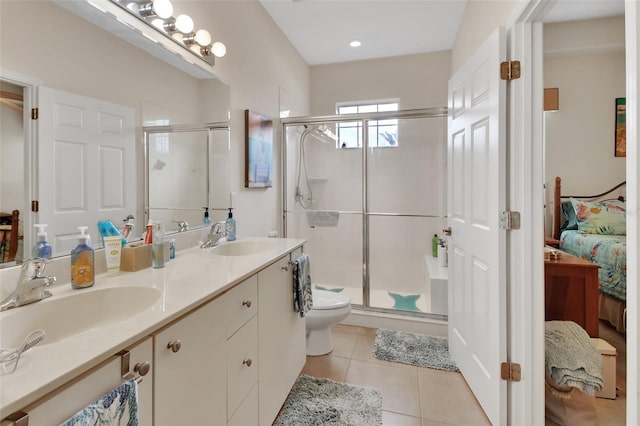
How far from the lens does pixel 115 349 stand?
0.65 meters

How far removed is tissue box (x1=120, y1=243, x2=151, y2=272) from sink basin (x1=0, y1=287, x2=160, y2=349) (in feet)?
0.78

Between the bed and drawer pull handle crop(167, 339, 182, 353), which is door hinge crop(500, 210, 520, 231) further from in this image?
the bed

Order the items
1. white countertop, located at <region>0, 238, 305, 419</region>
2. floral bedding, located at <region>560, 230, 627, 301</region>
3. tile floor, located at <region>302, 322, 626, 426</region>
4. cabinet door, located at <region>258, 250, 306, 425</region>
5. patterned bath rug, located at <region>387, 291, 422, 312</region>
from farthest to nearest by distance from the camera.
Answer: patterned bath rug, located at <region>387, 291, 422, 312</region>
floral bedding, located at <region>560, 230, 627, 301</region>
tile floor, located at <region>302, 322, 626, 426</region>
cabinet door, located at <region>258, 250, 306, 425</region>
white countertop, located at <region>0, 238, 305, 419</region>

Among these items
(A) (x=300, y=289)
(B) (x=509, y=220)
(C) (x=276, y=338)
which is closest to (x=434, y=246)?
(B) (x=509, y=220)

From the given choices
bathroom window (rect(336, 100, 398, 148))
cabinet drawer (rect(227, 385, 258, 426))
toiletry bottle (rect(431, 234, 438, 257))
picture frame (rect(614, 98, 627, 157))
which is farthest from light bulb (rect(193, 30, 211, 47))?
picture frame (rect(614, 98, 627, 157))

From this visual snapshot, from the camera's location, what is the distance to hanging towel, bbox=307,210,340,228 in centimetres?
324

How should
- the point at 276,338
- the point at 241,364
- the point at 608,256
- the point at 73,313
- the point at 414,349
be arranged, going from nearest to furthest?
the point at 73,313 → the point at 241,364 → the point at 276,338 → the point at 414,349 → the point at 608,256

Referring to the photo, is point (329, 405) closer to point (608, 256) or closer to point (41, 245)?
point (41, 245)

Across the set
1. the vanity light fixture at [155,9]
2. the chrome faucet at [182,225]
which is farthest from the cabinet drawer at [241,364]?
the vanity light fixture at [155,9]

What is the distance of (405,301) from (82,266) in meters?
2.76

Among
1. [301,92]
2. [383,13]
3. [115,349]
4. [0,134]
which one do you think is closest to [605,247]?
[383,13]

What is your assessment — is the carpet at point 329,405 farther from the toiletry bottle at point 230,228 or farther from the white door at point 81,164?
the white door at point 81,164

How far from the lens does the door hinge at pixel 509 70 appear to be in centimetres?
147

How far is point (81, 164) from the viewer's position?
Result: 1.12m
